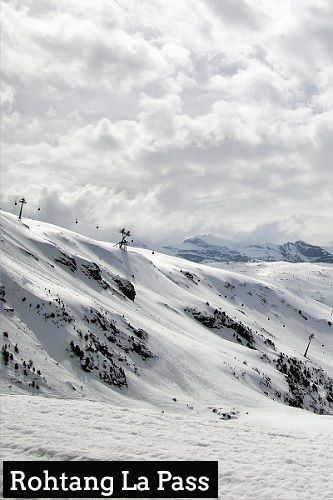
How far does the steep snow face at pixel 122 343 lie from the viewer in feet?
105

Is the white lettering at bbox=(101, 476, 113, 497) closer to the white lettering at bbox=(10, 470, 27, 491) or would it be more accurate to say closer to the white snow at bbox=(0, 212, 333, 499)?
the white snow at bbox=(0, 212, 333, 499)

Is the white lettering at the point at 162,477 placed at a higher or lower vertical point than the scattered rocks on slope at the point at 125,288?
lower

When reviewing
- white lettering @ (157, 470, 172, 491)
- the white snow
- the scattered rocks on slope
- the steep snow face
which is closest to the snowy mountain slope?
the white snow

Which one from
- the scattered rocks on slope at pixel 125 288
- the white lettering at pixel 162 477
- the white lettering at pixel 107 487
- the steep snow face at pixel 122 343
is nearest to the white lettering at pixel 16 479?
the white lettering at pixel 107 487

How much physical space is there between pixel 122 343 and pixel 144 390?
732 cm

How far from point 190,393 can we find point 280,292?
102943 millimetres

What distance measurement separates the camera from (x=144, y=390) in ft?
116

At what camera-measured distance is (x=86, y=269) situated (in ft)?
210

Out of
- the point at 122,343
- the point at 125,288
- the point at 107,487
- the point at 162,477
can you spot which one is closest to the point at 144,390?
the point at 122,343

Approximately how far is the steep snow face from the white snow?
0.17 meters

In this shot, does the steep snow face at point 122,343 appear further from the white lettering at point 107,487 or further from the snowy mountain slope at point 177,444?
the white lettering at point 107,487

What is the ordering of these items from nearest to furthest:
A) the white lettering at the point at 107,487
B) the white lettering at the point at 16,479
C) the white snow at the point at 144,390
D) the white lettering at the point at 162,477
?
the white lettering at the point at 16,479 → the white lettering at the point at 107,487 → the white lettering at the point at 162,477 → the white snow at the point at 144,390

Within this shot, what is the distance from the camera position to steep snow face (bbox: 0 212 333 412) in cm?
3198

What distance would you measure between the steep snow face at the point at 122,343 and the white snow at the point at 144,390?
17cm
